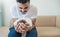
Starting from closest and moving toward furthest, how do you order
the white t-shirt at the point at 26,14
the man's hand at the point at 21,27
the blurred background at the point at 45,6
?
the man's hand at the point at 21,27, the white t-shirt at the point at 26,14, the blurred background at the point at 45,6

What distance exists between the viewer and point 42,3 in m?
2.47

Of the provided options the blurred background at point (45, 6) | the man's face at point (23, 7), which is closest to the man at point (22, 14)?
the man's face at point (23, 7)

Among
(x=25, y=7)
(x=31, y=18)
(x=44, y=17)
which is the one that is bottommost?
(x=44, y=17)

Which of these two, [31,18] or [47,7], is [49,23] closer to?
[47,7]

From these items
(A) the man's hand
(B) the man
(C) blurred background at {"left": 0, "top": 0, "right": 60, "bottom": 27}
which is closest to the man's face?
(B) the man

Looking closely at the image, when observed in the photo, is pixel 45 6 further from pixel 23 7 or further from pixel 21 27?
pixel 21 27

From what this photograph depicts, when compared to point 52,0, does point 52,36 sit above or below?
below

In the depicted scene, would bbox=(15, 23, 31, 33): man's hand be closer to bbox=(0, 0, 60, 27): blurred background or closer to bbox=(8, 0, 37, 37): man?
bbox=(8, 0, 37, 37): man

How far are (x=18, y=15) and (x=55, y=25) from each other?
1.18 m

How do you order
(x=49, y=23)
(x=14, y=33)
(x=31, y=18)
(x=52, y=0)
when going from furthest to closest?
(x=52, y=0), (x=49, y=23), (x=31, y=18), (x=14, y=33)

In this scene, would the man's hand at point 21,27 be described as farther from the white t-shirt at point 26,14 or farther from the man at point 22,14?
the white t-shirt at point 26,14

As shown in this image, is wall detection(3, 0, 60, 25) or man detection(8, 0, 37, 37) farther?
wall detection(3, 0, 60, 25)


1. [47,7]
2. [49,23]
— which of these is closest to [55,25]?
[49,23]

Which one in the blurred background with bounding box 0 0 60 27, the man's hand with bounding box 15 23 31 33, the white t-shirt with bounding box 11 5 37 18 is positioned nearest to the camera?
the man's hand with bounding box 15 23 31 33
